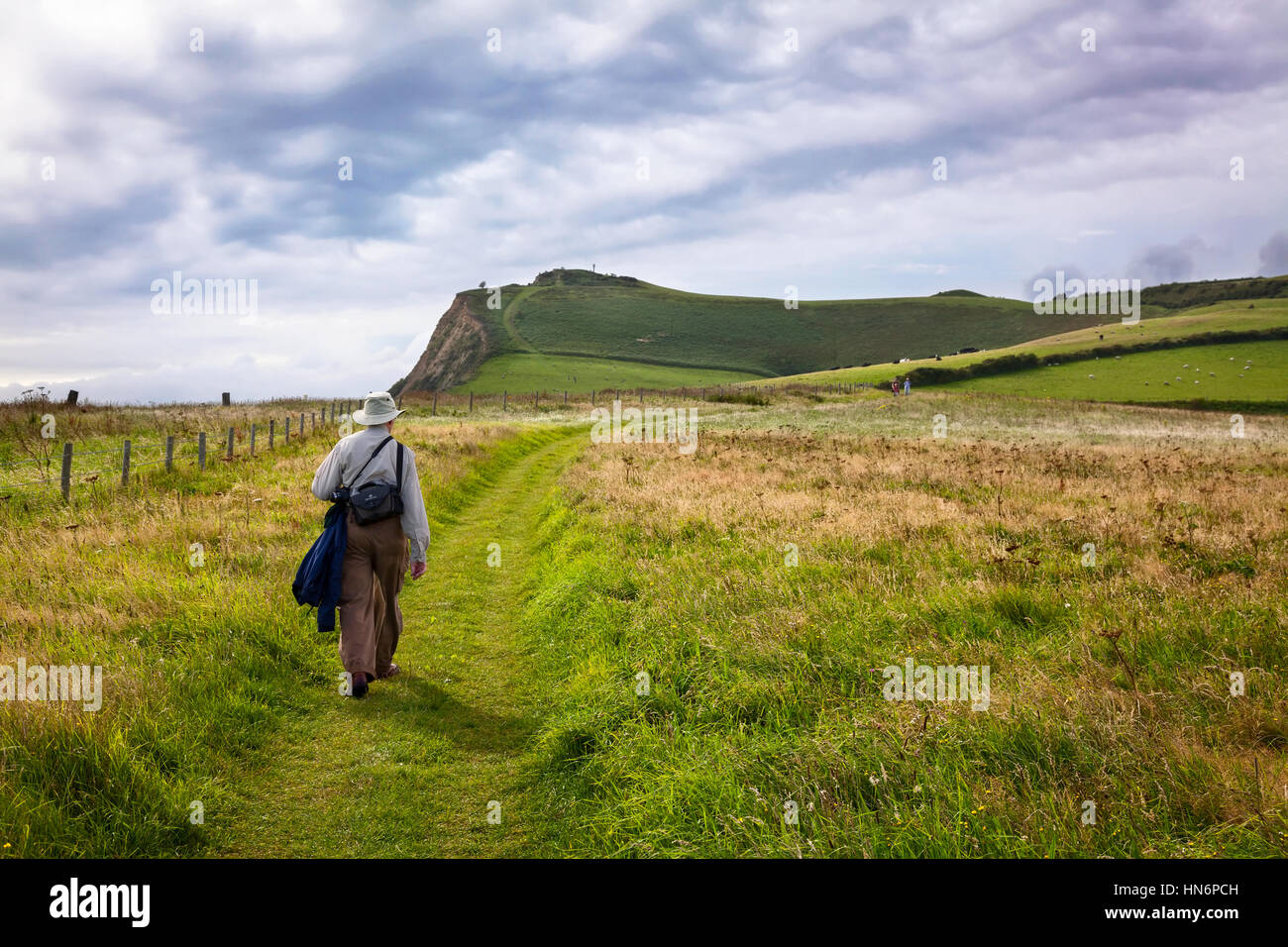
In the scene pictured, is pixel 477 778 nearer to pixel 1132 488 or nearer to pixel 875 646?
pixel 875 646

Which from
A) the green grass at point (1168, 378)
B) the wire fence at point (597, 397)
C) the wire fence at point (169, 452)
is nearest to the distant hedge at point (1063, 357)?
the green grass at point (1168, 378)

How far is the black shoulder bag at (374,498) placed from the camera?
670 centimetres

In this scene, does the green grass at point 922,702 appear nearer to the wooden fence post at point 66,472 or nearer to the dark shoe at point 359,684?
the dark shoe at point 359,684

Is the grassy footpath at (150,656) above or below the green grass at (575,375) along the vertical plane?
below

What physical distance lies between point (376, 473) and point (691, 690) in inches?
147

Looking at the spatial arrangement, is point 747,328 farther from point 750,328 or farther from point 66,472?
point 66,472

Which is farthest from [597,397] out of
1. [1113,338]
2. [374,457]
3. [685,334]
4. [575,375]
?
[685,334]

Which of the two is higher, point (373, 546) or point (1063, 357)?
point (1063, 357)

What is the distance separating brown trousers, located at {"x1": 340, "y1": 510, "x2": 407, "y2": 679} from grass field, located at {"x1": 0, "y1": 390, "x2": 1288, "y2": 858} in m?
0.41

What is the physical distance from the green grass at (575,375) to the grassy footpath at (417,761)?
3593 inches

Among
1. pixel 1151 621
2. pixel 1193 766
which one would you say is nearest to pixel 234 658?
pixel 1193 766

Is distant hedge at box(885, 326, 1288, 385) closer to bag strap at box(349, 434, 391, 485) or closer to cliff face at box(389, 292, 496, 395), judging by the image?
cliff face at box(389, 292, 496, 395)

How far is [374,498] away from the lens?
6.69m

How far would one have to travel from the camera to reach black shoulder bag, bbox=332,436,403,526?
6699 mm
